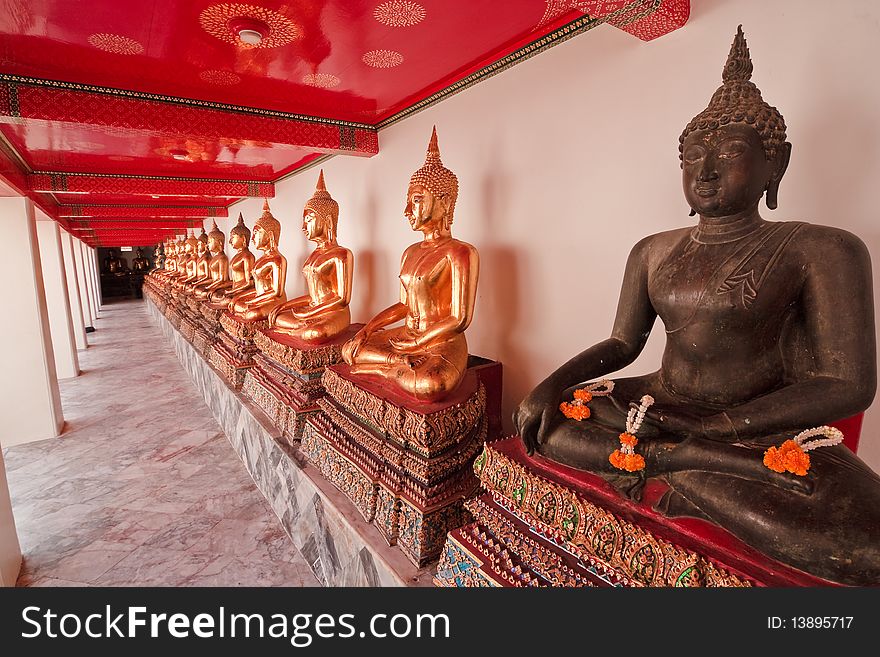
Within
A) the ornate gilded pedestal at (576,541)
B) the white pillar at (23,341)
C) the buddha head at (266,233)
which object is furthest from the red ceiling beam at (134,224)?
the ornate gilded pedestal at (576,541)

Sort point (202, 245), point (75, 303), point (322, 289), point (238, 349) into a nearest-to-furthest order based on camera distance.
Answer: point (322, 289) < point (238, 349) < point (202, 245) < point (75, 303)

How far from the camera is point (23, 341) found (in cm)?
420

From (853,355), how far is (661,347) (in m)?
0.80

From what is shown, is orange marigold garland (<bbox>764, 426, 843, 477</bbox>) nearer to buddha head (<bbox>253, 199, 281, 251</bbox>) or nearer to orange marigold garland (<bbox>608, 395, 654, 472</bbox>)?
orange marigold garland (<bbox>608, 395, 654, 472</bbox>)

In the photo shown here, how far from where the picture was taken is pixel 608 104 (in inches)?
73.5

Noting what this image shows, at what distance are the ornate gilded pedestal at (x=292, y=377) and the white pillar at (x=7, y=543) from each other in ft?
4.29

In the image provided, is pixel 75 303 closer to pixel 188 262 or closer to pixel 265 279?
pixel 188 262

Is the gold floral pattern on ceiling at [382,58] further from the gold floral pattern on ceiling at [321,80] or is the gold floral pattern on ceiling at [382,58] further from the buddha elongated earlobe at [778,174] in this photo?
the buddha elongated earlobe at [778,174]

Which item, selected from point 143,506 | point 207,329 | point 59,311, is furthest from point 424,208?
point 59,311

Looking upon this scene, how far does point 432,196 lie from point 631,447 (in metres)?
1.58

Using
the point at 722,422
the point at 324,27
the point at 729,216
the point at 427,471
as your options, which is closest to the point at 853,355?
the point at 722,422

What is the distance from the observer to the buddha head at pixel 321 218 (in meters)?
3.38

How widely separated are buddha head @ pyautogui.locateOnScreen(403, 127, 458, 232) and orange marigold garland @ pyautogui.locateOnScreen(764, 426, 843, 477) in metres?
1.74

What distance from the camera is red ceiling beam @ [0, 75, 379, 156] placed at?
246 centimetres
